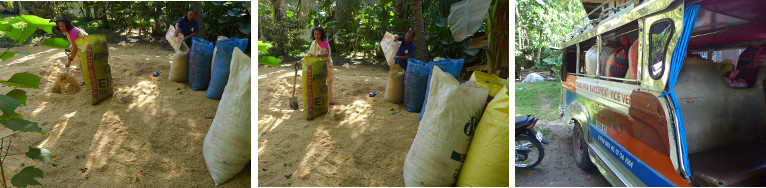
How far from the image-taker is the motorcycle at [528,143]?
6.23ft

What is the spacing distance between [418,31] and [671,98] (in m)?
2.86

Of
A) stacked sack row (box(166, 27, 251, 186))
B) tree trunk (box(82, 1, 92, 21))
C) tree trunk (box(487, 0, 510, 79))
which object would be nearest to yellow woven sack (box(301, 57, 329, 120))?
stacked sack row (box(166, 27, 251, 186))

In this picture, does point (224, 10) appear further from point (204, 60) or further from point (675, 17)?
point (675, 17)

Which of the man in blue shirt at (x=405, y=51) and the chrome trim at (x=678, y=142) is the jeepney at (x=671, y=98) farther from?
the man in blue shirt at (x=405, y=51)

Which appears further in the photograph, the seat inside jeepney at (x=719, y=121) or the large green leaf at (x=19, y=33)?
the large green leaf at (x=19, y=33)

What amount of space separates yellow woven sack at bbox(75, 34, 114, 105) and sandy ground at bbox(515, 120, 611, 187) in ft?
11.4

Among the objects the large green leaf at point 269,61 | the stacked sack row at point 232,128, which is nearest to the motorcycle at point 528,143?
the large green leaf at point 269,61

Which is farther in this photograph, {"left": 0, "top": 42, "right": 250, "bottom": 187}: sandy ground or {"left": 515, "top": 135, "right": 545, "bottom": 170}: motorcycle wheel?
{"left": 0, "top": 42, "right": 250, "bottom": 187}: sandy ground

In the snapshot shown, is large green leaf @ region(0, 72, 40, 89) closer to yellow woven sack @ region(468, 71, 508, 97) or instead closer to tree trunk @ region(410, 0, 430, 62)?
yellow woven sack @ region(468, 71, 508, 97)

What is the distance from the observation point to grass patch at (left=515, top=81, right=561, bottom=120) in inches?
73.1

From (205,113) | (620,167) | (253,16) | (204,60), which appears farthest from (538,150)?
(204,60)

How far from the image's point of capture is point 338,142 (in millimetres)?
3068

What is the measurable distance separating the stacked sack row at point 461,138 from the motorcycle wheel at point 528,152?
143 mm

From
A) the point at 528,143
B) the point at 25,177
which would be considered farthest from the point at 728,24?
the point at 25,177
